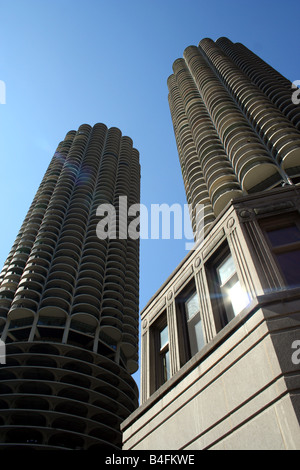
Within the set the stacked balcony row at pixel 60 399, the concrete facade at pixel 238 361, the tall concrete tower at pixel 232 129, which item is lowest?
the concrete facade at pixel 238 361

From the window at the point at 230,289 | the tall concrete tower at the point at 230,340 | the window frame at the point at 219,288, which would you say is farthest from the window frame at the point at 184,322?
the window at the point at 230,289

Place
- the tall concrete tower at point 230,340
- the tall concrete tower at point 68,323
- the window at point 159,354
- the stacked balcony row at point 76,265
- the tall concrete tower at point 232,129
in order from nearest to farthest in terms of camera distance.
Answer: the tall concrete tower at point 230,340
the window at point 159,354
the tall concrete tower at point 232,129
the tall concrete tower at point 68,323
the stacked balcony row at point 76,265

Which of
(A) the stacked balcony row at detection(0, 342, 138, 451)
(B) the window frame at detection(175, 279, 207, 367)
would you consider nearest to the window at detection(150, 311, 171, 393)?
(B) the window frame at detection(175, 279, 207, 367)

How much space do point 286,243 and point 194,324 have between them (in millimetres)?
4109

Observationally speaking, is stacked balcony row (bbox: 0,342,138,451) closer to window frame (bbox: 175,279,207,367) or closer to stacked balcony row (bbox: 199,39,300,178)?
stacked balcony row (bbox: 199,39,300,178)

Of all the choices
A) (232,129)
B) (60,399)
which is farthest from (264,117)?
(60,399)

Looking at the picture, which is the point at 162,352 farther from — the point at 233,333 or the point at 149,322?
the point at 233,333

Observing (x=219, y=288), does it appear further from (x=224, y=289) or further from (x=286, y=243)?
(x=286, y=243)

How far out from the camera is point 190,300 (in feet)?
44.9

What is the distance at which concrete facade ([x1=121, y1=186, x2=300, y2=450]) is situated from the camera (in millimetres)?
7539

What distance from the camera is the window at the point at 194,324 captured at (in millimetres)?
12242

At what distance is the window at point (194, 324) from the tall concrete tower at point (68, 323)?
139 feet

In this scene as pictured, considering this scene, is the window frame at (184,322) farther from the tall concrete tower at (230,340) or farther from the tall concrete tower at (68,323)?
the tall concrete tower at (68,323)

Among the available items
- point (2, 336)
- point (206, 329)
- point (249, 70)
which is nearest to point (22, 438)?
point (2, 336)
